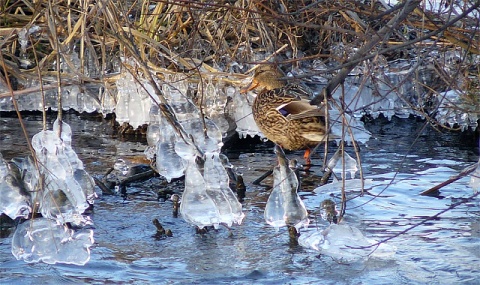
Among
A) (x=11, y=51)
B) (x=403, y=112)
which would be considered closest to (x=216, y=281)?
(x=403, y=112)

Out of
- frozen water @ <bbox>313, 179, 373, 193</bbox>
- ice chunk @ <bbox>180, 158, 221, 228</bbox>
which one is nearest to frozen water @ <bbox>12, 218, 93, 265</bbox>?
ice chunk @ <bbox>180, 158, 221, 228</bbox>

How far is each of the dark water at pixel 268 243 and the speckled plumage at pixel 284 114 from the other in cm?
26

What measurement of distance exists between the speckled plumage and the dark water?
26 cm

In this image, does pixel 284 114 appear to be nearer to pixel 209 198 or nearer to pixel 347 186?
pixel 347 186

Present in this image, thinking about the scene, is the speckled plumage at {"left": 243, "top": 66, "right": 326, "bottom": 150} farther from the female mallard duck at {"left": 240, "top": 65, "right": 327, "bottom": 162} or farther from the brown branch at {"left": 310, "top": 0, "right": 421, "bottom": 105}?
the brown branch at {"left": 310, "top": 0, "right": 421, "bottom": 105}

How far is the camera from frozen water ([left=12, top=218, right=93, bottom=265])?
4.25 m

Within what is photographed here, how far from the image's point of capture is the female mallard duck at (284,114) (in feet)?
20.1

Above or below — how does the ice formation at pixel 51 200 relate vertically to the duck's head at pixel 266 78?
below

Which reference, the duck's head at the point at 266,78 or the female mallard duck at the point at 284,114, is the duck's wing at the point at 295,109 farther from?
the duck's head at the point at 266,78

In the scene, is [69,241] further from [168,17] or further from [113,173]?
[168,17]

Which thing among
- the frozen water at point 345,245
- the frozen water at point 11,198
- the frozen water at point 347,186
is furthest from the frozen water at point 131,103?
the frozen water at point 345,245

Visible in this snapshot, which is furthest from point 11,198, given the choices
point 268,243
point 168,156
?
point 268,243

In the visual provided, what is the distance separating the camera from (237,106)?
712cm

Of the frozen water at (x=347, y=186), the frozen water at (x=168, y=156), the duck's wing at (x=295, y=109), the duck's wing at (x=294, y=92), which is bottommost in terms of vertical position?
the frozen water at (x=347, y=186)
